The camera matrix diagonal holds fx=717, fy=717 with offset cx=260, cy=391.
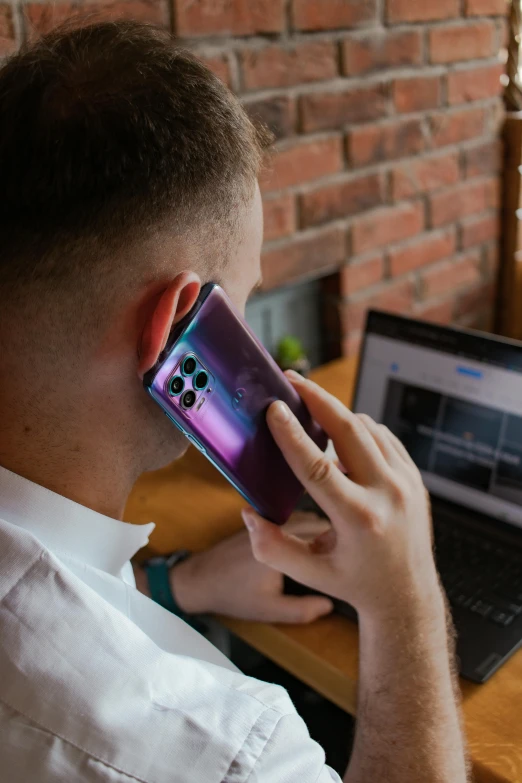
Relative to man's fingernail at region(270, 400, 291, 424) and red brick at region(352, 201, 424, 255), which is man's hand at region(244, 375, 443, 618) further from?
red brick at region(352, 201, 424, 255)

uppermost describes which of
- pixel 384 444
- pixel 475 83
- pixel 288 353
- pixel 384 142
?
pixel 475 83

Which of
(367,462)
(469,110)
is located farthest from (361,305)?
(367,462)

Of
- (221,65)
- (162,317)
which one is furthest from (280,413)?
(221,65)

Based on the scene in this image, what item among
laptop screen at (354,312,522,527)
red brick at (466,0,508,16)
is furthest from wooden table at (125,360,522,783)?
red brick at (466,0,508,16)

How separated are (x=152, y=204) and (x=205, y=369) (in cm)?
16

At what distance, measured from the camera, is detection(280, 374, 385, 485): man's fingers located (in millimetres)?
663

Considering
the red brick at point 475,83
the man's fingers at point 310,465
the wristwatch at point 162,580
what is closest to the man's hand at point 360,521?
the man's fingers at point 310,465

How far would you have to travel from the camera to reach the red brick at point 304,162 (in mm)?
1275

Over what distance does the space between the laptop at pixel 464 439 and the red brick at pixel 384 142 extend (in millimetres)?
526

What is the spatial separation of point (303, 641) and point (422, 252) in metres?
1.12

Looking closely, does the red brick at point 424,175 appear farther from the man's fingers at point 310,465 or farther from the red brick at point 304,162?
the man's fingers at point 310,465

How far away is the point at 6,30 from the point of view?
91 cm

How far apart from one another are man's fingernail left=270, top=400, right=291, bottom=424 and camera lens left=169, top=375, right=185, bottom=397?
100 millimetres

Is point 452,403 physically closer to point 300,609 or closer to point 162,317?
point 300,609
